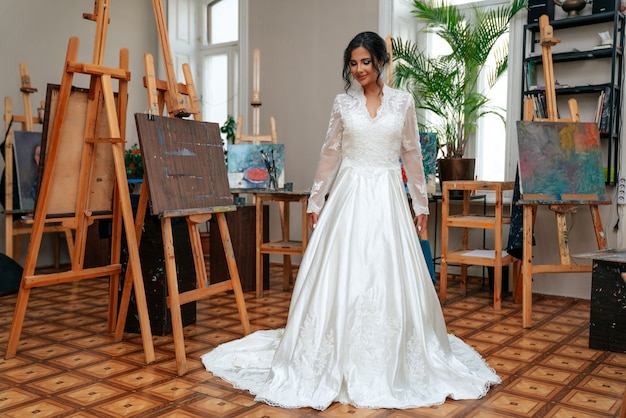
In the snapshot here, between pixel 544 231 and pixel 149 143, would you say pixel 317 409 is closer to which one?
pixel 149 143

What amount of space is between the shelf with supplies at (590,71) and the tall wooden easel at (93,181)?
2941 mm

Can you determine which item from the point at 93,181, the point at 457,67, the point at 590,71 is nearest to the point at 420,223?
the point at 93,181

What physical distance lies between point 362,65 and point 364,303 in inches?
41.1

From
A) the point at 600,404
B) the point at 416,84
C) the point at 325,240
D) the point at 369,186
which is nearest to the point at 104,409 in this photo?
the point at 325,240

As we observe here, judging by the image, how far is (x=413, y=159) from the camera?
3025mm

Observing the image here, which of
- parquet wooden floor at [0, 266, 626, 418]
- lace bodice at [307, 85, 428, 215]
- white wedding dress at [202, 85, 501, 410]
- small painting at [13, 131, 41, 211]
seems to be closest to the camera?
parquet wooden floor at [0, 266, 626, 418]

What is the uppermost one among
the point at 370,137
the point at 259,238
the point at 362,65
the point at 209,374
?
the point at 362,65

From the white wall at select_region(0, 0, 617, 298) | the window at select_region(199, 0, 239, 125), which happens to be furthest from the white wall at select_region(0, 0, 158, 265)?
the window at select_region(199, 0, 239, 125)

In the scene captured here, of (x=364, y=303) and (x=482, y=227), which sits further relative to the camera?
(x=482, y=227)

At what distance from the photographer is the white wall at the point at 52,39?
19.1ft

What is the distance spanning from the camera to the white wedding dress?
260 cm

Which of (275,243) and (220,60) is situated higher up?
(220,60)

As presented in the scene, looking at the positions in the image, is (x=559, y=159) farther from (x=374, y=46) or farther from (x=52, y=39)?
(x=52, y=39)

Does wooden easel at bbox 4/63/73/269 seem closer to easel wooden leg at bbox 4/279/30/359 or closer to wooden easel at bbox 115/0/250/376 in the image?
easel wooden leg at bbox 4/279/30/359
